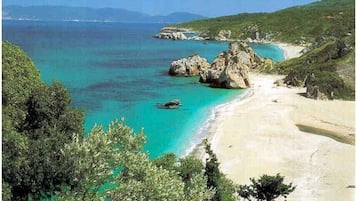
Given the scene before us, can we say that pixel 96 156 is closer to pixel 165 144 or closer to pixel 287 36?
pixel 165 144

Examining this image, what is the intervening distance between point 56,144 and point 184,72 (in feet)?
227

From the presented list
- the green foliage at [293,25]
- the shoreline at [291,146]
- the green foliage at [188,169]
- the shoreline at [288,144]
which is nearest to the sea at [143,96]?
the shoreline at [288,144]

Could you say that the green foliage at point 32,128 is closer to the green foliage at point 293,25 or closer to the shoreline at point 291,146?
the shoreline at point 291,146

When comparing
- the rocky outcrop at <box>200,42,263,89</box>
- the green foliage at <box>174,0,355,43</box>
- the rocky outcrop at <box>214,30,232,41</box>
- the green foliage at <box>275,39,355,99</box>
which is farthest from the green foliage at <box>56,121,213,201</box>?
the rocky outcrop at <box>214,30,232,41</box>

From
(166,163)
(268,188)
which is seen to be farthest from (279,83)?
(166,163)

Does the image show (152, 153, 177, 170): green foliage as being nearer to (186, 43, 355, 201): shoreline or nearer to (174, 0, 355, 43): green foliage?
(186, 43, 355, 201): shoreline

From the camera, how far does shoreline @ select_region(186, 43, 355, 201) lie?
32.1 metres

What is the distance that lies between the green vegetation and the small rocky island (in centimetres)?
5363

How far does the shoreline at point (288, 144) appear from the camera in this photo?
105 ft

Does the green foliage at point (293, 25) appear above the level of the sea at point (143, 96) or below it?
above

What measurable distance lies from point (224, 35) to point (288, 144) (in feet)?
486

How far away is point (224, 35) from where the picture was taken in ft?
613

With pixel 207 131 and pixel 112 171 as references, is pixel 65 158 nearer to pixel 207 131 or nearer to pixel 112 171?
pixel 112 171

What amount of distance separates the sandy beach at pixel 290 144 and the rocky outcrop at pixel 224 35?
12062cm
